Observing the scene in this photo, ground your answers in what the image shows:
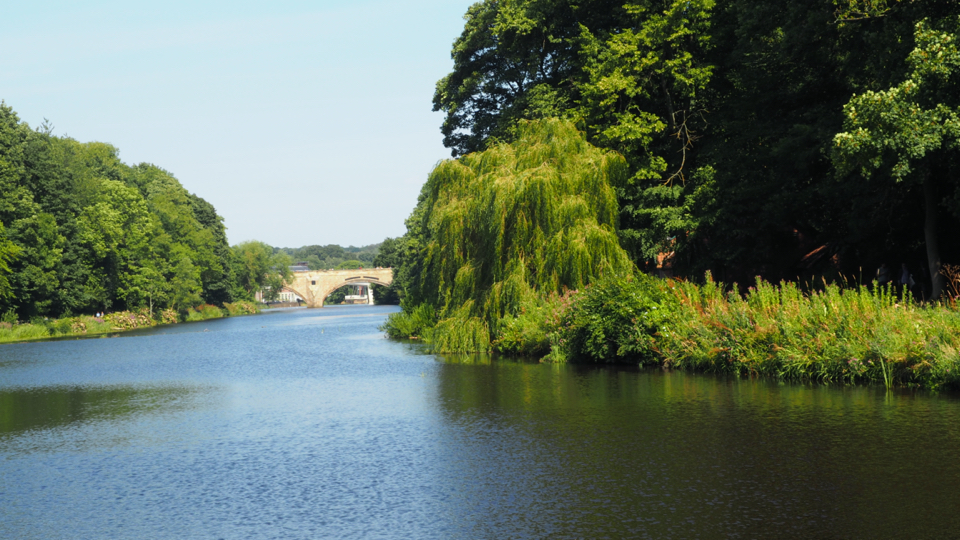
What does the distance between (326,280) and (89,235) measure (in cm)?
7805

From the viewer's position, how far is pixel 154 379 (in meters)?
23.6

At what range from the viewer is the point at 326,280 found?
140125 millimetres

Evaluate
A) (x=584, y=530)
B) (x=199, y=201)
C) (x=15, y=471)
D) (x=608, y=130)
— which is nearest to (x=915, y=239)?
(x=608, y=130)

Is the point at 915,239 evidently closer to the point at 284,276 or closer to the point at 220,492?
the point at 220,492

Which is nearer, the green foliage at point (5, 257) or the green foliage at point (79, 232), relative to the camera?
the green foliage at point (5, 257)

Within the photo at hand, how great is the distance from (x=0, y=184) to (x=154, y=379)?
35528 mm

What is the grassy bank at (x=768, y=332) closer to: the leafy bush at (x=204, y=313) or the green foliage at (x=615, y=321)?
the green foliage at (x=615, y=321)

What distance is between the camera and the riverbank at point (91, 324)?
5138 centimetres

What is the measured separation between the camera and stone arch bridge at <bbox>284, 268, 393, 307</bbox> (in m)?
133

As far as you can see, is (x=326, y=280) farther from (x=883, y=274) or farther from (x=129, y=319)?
(x=883, y=274)

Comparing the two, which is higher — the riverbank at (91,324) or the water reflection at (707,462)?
the riverbank at (91,324)

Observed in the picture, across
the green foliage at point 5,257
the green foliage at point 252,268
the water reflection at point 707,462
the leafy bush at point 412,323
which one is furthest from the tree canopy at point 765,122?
the green foliage at point 252,268

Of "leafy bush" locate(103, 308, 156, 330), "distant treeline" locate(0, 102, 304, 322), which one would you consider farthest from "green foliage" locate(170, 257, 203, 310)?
"leafy bush" locate(103, 308, 156, 330)

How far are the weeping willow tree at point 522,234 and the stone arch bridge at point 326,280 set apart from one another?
10394 centimetres
